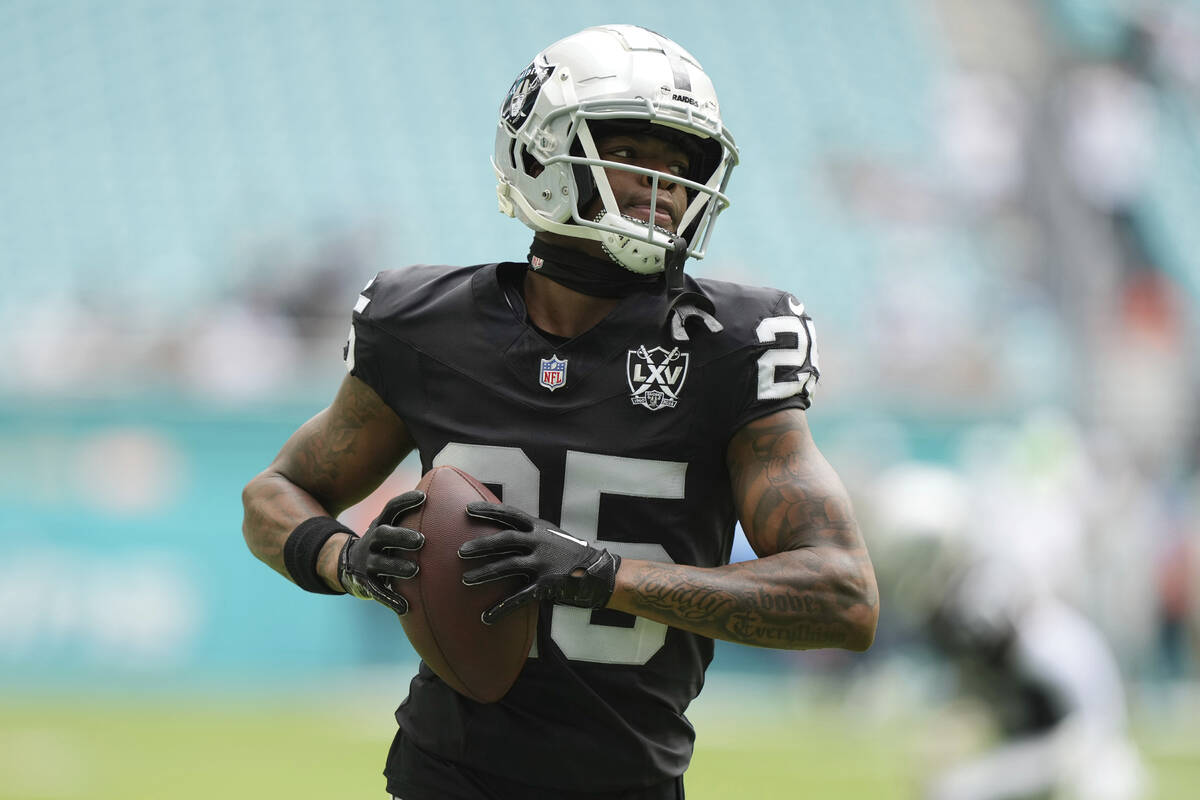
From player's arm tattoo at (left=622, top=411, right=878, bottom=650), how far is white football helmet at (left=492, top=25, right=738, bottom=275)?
1.48 feet

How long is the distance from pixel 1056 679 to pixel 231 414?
16.6ft

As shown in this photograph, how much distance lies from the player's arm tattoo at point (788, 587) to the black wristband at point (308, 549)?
533 mm

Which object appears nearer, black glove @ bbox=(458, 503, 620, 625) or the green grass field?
black glove @ bbox=(458, 503, 620, 625)

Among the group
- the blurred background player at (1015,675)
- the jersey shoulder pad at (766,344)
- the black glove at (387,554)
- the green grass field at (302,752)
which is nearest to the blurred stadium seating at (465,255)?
the green grass field at (302,752)

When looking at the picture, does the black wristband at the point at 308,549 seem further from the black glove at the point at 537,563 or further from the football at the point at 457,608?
the black glove at the point at 537,563

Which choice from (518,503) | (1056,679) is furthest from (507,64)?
(518,503)

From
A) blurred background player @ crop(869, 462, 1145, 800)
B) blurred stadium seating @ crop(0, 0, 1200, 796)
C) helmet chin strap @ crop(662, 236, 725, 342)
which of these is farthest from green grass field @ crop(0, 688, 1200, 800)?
helmet chin strap @ crop(662, 236, 725, 342)

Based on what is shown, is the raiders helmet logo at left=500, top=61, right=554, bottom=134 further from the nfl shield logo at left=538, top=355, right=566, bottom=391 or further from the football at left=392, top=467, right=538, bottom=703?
the football at left=392, top=467, right=538, bottom=703

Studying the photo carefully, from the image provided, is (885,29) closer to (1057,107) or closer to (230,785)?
(1057,107)

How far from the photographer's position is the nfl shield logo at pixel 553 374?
2189 millimetres

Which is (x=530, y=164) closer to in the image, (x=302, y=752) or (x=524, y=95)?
(x=524, y=95)

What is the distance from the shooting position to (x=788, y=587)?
2.00 meters

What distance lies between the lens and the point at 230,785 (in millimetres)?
6371

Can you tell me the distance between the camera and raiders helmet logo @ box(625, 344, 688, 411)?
215cm
